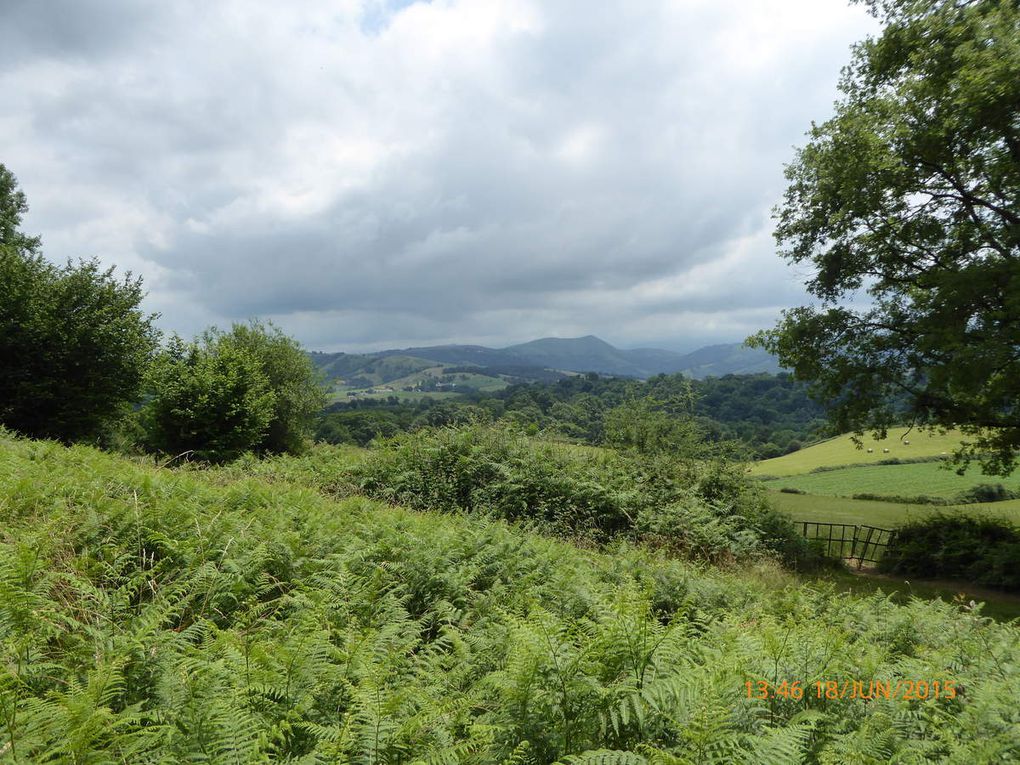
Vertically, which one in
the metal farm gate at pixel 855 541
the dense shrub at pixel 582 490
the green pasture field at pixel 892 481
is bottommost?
the green pasture field at pixel 892 481

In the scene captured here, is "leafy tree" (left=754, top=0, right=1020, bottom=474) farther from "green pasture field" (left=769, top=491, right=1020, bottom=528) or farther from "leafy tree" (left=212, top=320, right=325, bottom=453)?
"leafy tree" (left=212, top=320, right=325, bottom=453)

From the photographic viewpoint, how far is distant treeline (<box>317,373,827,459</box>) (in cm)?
2072

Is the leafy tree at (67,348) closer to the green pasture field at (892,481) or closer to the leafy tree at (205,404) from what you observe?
the leafy tree at (205,404)

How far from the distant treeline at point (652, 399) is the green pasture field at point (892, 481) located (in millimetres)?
5476

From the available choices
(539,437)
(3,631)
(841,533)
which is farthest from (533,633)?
(841,533)

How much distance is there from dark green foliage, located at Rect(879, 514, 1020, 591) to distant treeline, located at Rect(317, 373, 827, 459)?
442 cm

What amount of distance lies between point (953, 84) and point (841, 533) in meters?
15.7

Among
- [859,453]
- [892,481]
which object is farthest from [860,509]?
[859,453]

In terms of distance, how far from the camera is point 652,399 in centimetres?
2369

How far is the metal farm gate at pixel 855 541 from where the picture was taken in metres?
18.7

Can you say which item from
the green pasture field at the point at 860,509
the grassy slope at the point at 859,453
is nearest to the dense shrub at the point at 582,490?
the green pasture field at the point at 860,509
